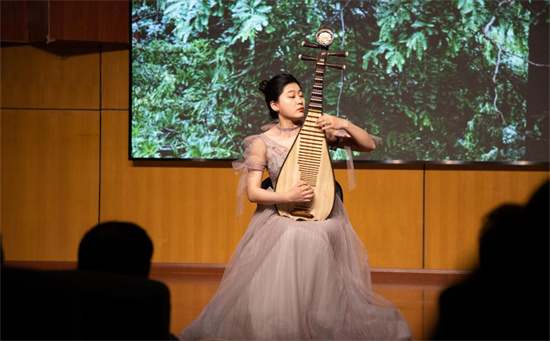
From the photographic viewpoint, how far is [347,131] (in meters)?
3.29

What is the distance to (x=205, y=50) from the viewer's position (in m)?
5.13

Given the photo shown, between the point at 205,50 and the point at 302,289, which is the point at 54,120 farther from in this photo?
the point at 302,289

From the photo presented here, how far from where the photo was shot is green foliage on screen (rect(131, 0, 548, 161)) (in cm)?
501

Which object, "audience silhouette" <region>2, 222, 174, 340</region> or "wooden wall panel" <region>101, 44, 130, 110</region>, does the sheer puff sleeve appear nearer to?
"audience silhouette" <region>2, 222, 174, 340</region>

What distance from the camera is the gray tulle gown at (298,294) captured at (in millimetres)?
2986

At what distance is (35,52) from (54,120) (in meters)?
0.55

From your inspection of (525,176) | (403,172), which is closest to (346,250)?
(403,172)

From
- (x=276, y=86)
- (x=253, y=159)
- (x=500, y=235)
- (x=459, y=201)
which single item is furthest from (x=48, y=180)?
(x=500, y=235)

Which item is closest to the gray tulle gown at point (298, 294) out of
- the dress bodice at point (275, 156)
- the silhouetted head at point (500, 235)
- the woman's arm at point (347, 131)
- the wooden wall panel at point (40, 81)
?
the dress bodice at point (275, 156)

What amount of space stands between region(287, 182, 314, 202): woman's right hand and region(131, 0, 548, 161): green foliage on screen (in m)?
1.99

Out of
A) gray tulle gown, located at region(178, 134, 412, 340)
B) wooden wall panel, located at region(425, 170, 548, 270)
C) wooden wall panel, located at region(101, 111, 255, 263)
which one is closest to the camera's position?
gray tulle gown, located at region(178, 134, 412, 340)

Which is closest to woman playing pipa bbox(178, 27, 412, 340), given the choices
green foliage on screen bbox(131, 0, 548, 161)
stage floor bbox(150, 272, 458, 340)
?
stage floor bbox(150, 272, 458, 340)

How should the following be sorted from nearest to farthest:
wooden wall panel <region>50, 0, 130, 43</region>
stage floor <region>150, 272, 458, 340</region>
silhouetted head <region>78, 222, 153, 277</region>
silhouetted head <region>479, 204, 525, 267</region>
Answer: silhouetted head <region>479, 204, 525, 267</region>
silhouetted head <region>78, 222, 153, 277</region>
stage floor <region>150, 272, 458, 340</region>
wooden wall panel <region>50, 0, 130, 43</region>

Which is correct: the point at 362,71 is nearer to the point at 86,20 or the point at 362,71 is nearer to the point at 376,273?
the point at 376,273
